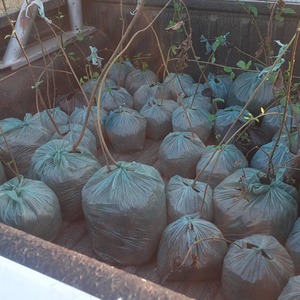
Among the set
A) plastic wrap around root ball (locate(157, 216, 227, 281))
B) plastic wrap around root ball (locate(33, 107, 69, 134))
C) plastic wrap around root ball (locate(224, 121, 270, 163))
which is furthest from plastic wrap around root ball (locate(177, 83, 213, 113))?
plastic wrap around root ball (locate(157, 216, 227, 281))

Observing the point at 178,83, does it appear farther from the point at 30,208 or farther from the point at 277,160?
the point at 30,208

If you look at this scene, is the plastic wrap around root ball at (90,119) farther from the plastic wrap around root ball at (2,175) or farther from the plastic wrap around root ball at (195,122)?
the plastic wrap around root ball at (2,175)

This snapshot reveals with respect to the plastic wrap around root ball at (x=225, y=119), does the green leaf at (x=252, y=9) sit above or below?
above

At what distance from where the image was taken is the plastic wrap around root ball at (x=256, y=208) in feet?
6.33

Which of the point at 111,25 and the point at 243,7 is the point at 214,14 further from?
the point at 111,25

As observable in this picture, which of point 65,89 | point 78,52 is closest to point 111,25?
point 78,52

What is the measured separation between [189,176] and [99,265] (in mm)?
1838

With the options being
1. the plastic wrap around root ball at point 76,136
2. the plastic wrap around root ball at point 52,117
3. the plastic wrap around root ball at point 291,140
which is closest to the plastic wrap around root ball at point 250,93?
the plastic wrap around root ball at point 291,140

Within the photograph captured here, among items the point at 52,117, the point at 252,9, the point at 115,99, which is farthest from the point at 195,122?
the point at 52,117

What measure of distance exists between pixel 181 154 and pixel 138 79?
1.18m

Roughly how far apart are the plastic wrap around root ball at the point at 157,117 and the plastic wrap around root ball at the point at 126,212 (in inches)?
38.5

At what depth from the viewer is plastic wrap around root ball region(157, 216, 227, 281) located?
5.97 feet

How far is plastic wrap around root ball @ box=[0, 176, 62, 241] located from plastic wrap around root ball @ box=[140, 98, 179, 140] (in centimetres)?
109

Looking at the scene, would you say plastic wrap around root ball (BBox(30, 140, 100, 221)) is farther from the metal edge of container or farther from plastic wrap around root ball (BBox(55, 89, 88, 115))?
the metal edge of container
